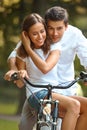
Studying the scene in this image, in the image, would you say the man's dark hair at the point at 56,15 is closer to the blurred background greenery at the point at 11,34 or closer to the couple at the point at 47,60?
the couple at the point at 47,60

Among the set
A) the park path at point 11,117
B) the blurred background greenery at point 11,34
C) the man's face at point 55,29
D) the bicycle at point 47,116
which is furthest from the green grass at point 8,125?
the bicycle at point 47,116

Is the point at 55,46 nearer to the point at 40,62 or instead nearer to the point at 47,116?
the point at 40,62

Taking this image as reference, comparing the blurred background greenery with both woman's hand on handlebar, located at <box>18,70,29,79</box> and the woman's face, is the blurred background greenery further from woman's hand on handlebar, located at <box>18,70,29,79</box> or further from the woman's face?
woman's hand on handlebar, located at <box>18,70,29,79</box>

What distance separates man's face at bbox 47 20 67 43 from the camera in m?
4.11

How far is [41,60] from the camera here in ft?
12.9

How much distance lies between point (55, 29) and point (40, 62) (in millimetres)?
357

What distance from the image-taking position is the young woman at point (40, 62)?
12.8ft

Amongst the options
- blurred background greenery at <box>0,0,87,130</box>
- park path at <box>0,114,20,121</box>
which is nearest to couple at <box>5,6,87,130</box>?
park path at <box>0,114,20,121</box>

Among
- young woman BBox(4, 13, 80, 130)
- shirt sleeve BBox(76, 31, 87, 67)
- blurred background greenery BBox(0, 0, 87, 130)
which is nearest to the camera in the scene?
young woman BBox(4, 13, 80, 130)

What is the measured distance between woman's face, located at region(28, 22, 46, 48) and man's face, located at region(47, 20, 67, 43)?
90 mm

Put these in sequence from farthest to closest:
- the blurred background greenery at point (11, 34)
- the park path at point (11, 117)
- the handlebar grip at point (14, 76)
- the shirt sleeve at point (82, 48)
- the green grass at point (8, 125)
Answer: the blurred background greenery at point (11, 34), the park path at point (11, 117), the green grass at point (8, 125), the shirt sleeve at point (82, 48), the handlebar grip at point (14, 76)

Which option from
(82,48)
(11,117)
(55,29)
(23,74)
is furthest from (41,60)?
(11,117)

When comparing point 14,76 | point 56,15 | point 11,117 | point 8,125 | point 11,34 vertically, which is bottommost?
point 11,117

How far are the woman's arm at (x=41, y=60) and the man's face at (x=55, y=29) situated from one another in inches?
5.3
